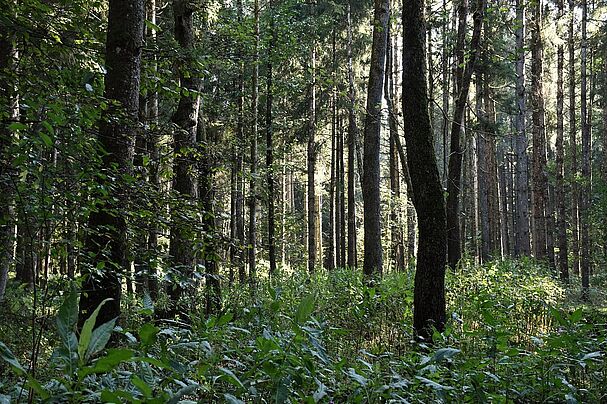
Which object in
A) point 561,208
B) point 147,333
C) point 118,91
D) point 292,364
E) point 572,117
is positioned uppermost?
point 572,117

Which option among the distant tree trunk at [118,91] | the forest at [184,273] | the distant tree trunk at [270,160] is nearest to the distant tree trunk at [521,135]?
the forest at [184,273]

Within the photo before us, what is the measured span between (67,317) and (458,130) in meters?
12.1

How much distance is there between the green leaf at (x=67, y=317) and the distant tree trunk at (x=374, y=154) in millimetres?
9947

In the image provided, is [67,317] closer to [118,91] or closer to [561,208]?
[118,91]

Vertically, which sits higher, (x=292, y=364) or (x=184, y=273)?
(x=184, y=273)

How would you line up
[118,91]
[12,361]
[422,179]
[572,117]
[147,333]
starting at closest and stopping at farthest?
[12,361] < [147,333] < [118,91] < [422,179] < [572,117]

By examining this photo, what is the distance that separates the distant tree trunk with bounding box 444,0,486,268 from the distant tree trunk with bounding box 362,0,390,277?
1.72 m

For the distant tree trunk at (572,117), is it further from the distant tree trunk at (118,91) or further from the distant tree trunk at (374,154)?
the distant tree trunk at (118,91)

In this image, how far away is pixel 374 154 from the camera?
464 inches

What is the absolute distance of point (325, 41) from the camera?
25000 millimetres

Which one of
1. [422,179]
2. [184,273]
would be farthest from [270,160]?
[184,273]

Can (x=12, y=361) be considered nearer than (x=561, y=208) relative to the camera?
Yes

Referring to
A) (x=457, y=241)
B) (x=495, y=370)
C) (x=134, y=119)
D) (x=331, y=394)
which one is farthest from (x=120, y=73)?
(x=457, y=241)

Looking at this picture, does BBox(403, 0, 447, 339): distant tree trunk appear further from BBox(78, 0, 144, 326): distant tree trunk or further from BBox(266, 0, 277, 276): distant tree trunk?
BBox(266, 0, 277, 276): distant tree trunk
